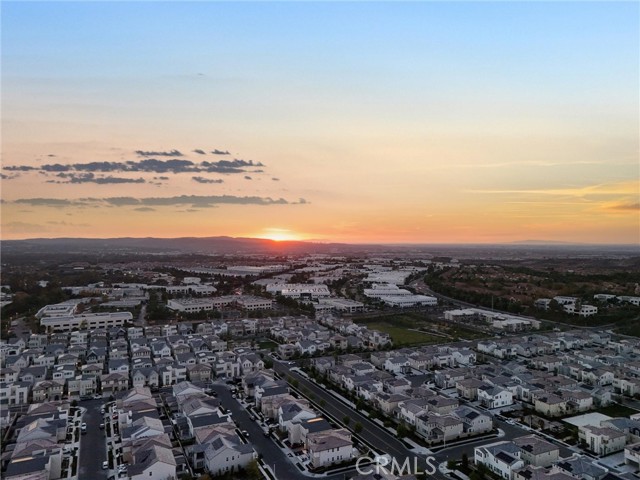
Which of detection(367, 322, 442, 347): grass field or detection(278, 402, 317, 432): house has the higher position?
detection(278, 402, 317, 432): house

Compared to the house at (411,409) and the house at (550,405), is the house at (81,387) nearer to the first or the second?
the house at (411,409)

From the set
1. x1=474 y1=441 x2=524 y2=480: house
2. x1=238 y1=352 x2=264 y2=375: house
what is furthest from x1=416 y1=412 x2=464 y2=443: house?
x1=238 y1=352 x2=264 y2=375: house

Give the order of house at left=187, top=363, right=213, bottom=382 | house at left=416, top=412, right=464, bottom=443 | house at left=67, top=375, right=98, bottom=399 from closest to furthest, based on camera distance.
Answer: house at left=416, top=412, right=464, bottom=443
house at left=67, top=375, right=98, bottom=399
house at left=187, top=363, right=213, bottom=382

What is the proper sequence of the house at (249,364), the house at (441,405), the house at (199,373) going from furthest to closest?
the house at (249,364) < the house at (199,373) < the house at (441,405)

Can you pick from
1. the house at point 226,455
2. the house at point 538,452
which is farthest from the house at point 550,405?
the house at point 226,455

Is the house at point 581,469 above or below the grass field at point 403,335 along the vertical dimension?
above

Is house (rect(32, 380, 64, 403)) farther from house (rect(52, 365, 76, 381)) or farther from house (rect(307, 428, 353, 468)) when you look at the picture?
house (rect(307, 428, 353, 468))
